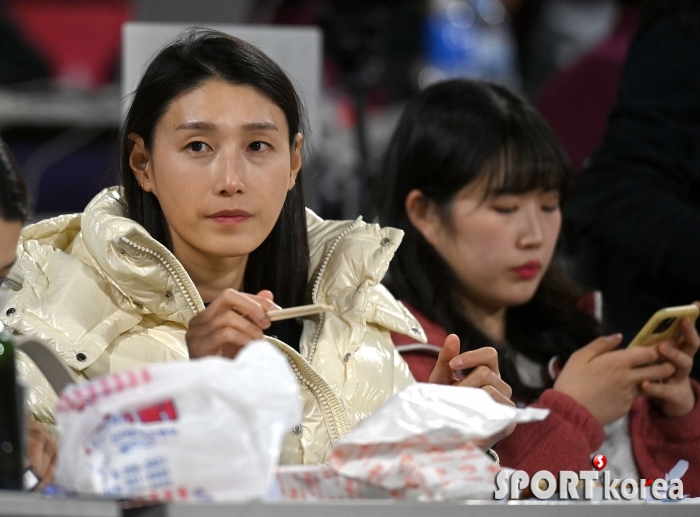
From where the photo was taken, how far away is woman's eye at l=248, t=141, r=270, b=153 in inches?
53.7

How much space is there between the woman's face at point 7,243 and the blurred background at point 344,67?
0.83 feet

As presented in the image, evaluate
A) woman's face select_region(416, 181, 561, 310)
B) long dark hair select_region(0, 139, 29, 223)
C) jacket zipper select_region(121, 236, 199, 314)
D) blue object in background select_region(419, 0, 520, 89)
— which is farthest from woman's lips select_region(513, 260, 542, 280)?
blue object in background select_region(419, 0, 520, 89)

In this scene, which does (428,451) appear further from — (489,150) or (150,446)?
(489,150)

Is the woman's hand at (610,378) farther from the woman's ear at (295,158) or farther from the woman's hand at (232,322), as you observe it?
the woman's hand at (232,322)

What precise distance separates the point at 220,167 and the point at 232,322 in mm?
266

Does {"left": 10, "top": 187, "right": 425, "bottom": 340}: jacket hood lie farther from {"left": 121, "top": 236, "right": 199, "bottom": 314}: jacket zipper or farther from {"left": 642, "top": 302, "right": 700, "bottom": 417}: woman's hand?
{"left": 642, "top": 302, "right": 700, "bottom": 417}: woman's hand

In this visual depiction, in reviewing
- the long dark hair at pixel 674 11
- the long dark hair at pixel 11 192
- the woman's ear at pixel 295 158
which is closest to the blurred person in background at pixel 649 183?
the long dark hair at pixel 674 11

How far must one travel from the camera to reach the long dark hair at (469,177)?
5.47 ft

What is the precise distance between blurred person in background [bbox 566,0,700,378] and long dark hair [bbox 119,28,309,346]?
685mm

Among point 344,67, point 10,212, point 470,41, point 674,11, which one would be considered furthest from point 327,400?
point 470,41

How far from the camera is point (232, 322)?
113 cm

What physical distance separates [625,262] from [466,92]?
1.51 ft

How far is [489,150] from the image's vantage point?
1678 millimetres

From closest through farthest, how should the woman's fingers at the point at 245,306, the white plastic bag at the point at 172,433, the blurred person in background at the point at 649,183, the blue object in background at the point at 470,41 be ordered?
the white plastic bag at the point at 172,433, the woman's fingers at the point at 245,306, the blurred person in background at the point at 649,183, the blue object in background at the point at 470,41
